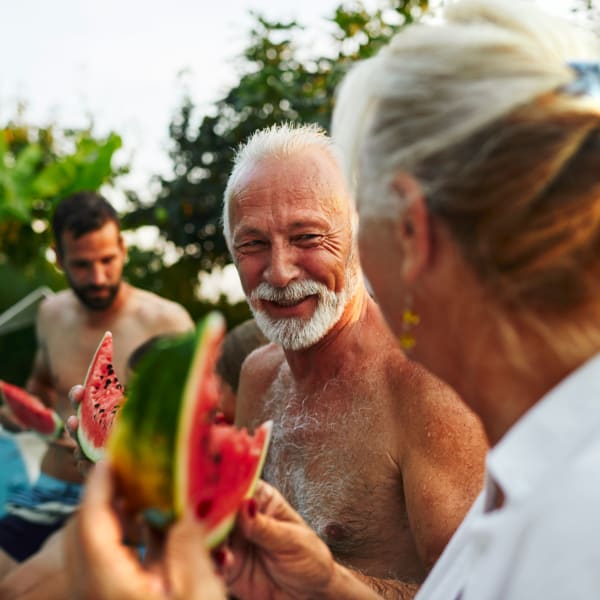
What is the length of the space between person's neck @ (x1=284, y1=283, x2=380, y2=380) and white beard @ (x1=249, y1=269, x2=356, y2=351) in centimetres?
5

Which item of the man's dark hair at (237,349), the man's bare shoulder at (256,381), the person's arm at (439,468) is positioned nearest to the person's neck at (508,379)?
the person's arm at (439,468)

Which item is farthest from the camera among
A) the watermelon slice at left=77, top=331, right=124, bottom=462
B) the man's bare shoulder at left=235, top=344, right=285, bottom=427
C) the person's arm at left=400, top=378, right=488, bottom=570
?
the man's bare shoulder at left=235, top=344, right=285, bottom=427

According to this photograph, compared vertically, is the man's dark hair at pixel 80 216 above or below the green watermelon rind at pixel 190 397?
below

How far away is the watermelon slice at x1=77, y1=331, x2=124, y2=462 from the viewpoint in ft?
8.53

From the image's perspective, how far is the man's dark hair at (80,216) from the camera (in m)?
6.23

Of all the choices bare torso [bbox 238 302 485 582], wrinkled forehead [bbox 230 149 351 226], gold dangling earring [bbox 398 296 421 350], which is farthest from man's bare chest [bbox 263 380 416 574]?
gold dangling earring [bbox 398 296 421 350]

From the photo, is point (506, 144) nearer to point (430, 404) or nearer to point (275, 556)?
point (275, 556)

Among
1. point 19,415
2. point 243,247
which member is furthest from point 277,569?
point 19,415

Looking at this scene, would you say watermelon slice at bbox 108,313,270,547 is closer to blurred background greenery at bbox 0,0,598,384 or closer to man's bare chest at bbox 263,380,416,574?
man's bare chest at bbox 263,380,416,574

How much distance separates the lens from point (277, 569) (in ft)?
5.97

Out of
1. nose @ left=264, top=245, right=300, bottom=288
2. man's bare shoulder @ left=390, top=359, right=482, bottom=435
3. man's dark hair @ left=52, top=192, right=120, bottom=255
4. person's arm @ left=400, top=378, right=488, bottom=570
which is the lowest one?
man's dark hair @ left=52, top=192, right=120, bottom=255

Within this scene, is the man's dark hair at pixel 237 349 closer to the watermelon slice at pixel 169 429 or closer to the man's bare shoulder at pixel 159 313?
the man's bare shoulder at pixel 159 313

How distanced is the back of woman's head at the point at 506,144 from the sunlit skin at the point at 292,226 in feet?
4.87

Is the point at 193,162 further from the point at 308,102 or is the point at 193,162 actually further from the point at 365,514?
the point at 365,514
